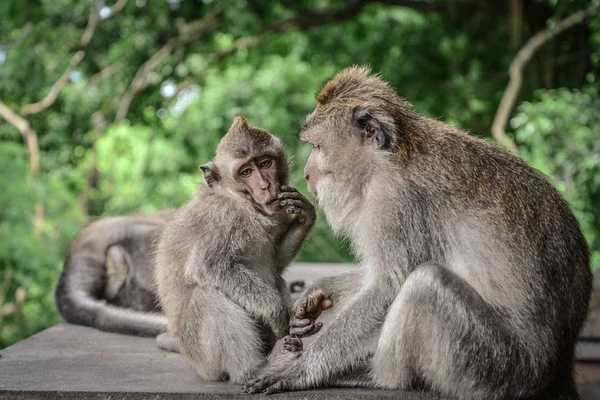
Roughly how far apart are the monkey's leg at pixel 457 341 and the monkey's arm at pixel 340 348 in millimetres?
90

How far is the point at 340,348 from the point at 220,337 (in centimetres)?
58

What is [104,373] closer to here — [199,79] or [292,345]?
[292,345]

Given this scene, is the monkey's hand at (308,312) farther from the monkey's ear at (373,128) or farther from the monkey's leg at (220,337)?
the monkey's ear at (373,128)

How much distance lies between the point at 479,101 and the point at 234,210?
9511 mm

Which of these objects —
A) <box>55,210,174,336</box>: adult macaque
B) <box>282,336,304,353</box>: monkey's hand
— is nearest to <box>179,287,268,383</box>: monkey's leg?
<box>282,336,304,353</box>: monkey's hand

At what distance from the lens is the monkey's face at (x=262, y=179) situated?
3.89 metres

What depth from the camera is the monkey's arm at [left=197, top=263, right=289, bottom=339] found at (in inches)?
146

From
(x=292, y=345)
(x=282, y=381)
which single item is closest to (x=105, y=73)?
(x=292, y=345)

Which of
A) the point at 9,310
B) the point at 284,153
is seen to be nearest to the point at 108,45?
the point at 9,310

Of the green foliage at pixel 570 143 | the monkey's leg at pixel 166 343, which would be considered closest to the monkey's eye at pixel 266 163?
the monkey's leg at pixel 166 343

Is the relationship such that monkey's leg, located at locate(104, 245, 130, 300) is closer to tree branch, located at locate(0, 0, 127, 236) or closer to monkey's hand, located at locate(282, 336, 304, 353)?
monkey's hand, located at locate(282, 336, 304, 353)

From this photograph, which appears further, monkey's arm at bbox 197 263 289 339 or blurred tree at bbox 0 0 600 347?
blurred tree at bbox 0 0 600 347

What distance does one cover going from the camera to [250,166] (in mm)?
3934

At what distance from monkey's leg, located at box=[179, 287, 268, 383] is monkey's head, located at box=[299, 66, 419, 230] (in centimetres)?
63
